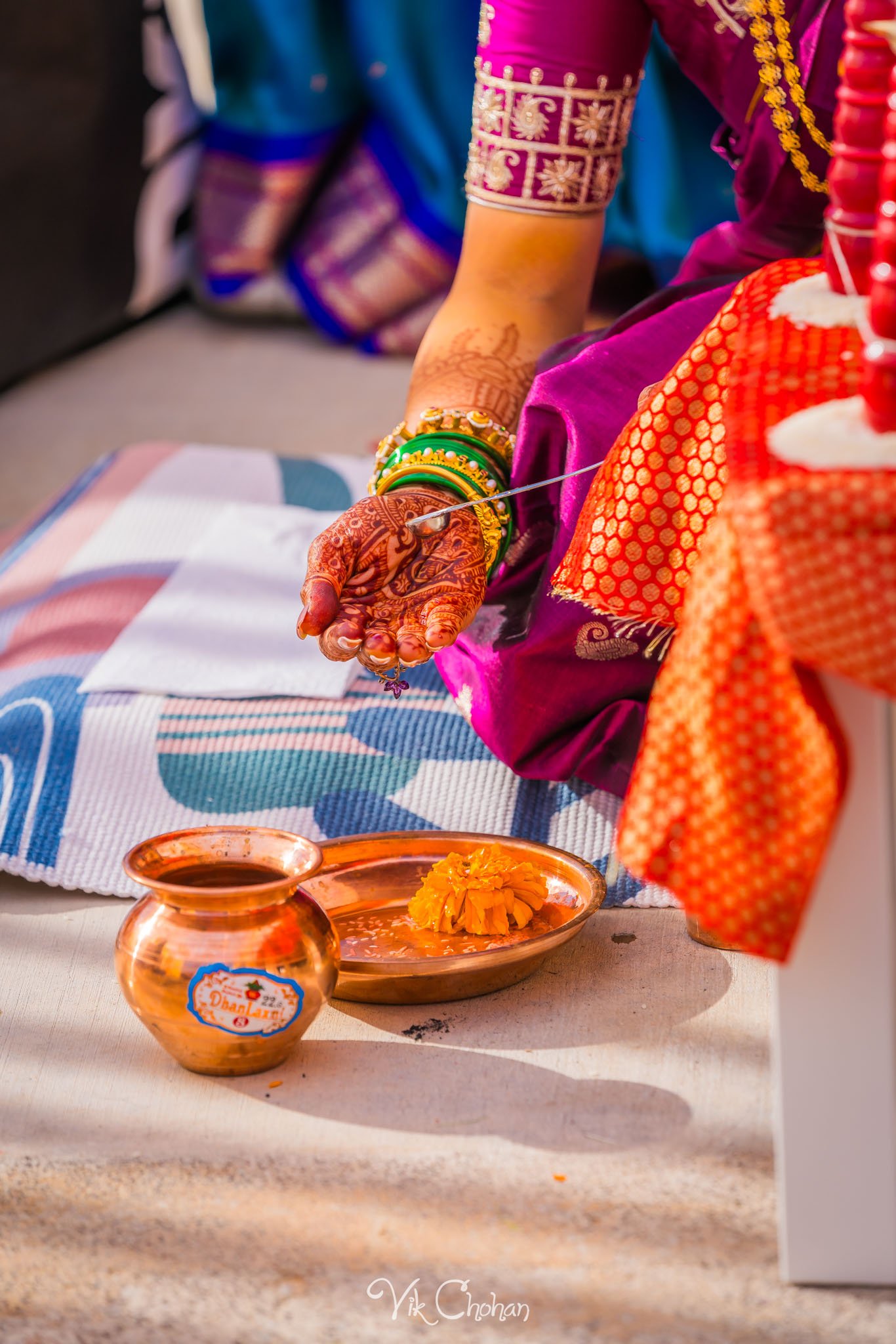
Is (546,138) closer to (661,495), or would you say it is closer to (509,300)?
(509,300)

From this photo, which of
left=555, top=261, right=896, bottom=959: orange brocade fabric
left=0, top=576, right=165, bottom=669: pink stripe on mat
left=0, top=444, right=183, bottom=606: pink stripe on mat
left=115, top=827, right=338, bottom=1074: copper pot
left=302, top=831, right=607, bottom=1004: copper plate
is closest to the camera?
left=555, top=261, right=896, bottom=959: orange brocade fabric

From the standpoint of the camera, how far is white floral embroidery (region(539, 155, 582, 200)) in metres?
1.22

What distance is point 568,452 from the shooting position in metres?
1.08

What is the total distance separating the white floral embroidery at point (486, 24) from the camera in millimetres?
1199

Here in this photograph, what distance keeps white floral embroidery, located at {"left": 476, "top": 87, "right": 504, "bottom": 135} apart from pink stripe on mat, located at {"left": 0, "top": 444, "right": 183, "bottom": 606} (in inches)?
27.0

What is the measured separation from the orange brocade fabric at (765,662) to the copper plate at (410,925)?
28cm

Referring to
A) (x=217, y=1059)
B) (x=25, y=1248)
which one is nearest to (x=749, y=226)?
(x=217, y=1059)

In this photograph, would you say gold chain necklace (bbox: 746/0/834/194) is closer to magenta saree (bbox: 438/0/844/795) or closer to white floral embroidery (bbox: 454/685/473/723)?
magenta saree (bbox: 438/0/844/795)

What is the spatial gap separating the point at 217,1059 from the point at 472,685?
1.36 feet

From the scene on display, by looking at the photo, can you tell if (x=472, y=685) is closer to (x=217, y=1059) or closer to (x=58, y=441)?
(x=217, y=1059)
